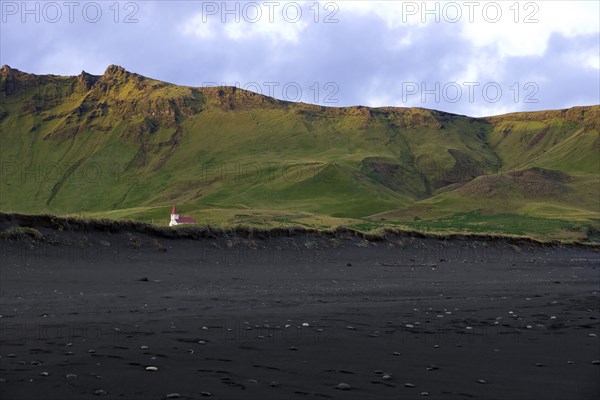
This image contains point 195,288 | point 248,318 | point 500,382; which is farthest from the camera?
point 195,288

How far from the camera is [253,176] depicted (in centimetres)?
18612

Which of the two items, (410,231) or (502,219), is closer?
(410,231)

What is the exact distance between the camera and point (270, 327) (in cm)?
1267

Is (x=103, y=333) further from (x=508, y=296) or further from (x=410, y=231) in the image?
(x=410, y=231)

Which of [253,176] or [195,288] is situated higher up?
[253,176]

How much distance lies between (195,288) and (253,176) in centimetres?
16809

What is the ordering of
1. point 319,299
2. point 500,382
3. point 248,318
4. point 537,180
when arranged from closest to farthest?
point 500,382 → point 248,318 → point 319,299 → point 537,180

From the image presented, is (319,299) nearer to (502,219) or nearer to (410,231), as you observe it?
(410,231)

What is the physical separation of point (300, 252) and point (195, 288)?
11.1m

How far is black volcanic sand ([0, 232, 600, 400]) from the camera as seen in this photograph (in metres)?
8.53

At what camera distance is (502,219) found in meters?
96.1

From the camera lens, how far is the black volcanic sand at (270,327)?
336 inches

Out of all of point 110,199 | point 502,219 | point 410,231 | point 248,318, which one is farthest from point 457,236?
point 110,199

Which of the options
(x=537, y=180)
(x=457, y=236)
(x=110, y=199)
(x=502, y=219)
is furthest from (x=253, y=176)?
(x=457, y=236)
